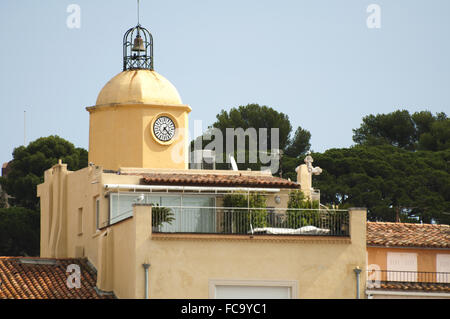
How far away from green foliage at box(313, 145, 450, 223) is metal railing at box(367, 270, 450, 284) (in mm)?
24543

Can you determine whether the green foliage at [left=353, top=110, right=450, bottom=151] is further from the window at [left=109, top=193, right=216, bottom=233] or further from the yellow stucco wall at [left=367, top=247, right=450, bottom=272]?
the window at [left=109, top=193, right=216, bottom=233]

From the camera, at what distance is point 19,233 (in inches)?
2820

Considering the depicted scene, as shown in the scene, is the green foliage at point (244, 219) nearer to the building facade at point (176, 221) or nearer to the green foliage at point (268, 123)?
the building facade at point (176, 221)

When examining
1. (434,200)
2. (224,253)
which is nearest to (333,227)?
(224,253)

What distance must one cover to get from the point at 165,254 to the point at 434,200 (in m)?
36.3

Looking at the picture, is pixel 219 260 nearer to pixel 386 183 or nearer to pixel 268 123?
pixel 386 183

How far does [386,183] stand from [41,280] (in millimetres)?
35052

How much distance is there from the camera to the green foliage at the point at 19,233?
71438 millimetres

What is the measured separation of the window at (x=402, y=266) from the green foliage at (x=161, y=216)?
9798 mm

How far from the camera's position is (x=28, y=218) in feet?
237

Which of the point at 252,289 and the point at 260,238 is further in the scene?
the point at 260,238

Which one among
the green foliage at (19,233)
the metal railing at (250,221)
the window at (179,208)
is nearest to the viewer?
the metal railing at (250,221)

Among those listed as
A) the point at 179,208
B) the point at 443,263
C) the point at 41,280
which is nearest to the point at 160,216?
the point at 179,208

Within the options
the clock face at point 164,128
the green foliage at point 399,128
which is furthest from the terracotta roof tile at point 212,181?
the green foliage at point 399,128
